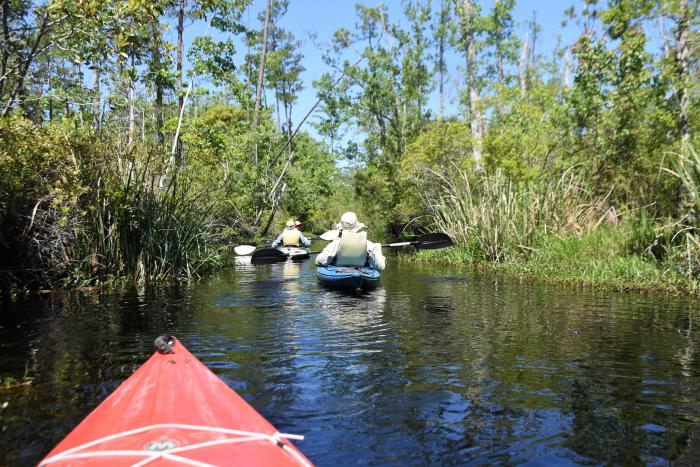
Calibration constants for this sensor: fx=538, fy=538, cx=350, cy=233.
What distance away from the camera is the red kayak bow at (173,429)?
8.55 ft

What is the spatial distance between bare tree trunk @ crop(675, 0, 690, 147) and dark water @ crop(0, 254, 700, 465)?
4959 millimetres

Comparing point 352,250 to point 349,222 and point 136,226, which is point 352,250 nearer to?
point 349,222

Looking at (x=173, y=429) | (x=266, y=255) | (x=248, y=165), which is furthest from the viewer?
(x=248, y=165)

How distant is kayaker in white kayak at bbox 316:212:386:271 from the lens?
1080 centimetres

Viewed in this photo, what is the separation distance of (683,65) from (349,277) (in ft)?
29.6

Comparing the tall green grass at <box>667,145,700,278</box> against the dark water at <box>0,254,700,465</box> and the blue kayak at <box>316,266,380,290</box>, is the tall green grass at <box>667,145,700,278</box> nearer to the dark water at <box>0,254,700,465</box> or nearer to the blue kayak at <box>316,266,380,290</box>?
the dark water at <box>0,254,700,465</box>

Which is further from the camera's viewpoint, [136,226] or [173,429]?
[136,226]

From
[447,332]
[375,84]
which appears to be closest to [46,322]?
[447,332]

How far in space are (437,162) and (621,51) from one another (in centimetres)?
1067

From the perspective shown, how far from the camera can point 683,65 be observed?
39.9 feet

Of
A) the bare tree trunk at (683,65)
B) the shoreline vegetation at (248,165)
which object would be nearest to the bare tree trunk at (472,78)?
the shoreline vegetation at (248,165)

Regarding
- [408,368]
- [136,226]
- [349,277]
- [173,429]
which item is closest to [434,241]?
[349,277]

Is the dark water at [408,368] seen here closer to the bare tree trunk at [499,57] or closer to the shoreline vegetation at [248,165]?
the shoreline vegetation at [248,165]

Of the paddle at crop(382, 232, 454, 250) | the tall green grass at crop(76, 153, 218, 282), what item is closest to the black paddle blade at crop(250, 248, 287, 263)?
the tall green grass at crop(76, 153, 218, 282)
